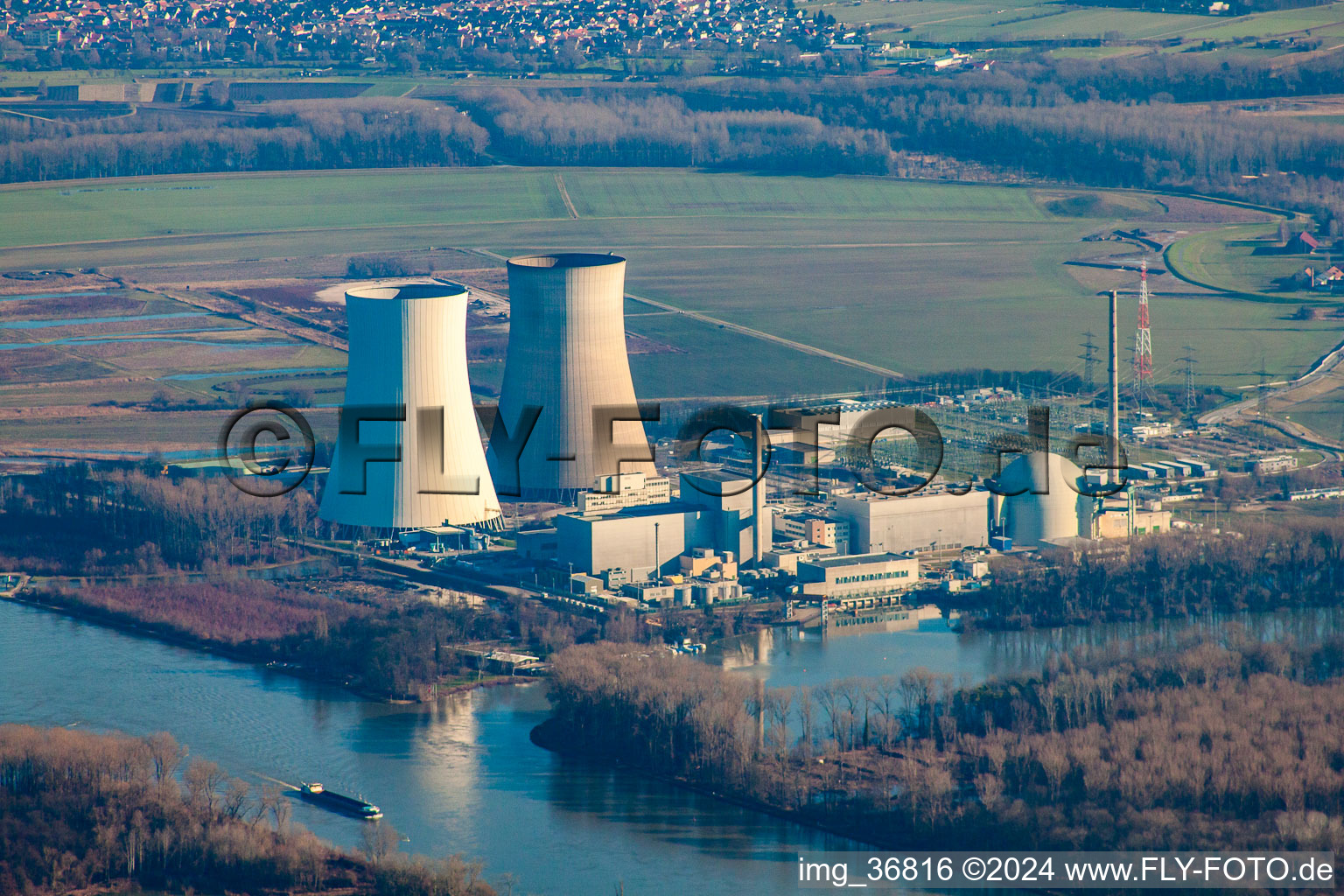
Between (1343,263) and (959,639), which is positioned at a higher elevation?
(1343,263)

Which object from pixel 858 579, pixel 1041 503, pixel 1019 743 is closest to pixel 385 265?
pixel 1041 503

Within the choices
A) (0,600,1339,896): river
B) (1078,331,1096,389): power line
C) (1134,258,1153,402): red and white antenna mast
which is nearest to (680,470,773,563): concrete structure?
(0,600,1339,896): river

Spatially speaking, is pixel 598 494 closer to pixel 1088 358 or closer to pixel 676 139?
pixel 1088 358

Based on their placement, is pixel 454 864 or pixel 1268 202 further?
pixel 1268 202

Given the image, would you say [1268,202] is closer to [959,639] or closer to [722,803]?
[959,639]

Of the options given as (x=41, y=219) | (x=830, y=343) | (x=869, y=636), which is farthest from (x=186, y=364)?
(x=869, y=636)

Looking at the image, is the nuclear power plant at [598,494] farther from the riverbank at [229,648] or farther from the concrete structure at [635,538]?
the riverbank at [229,648]

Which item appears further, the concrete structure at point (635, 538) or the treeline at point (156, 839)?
the concrete structure at point (635, 538)

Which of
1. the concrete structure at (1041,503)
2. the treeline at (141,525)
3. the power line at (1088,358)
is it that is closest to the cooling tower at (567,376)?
the treeline at (141,525)
